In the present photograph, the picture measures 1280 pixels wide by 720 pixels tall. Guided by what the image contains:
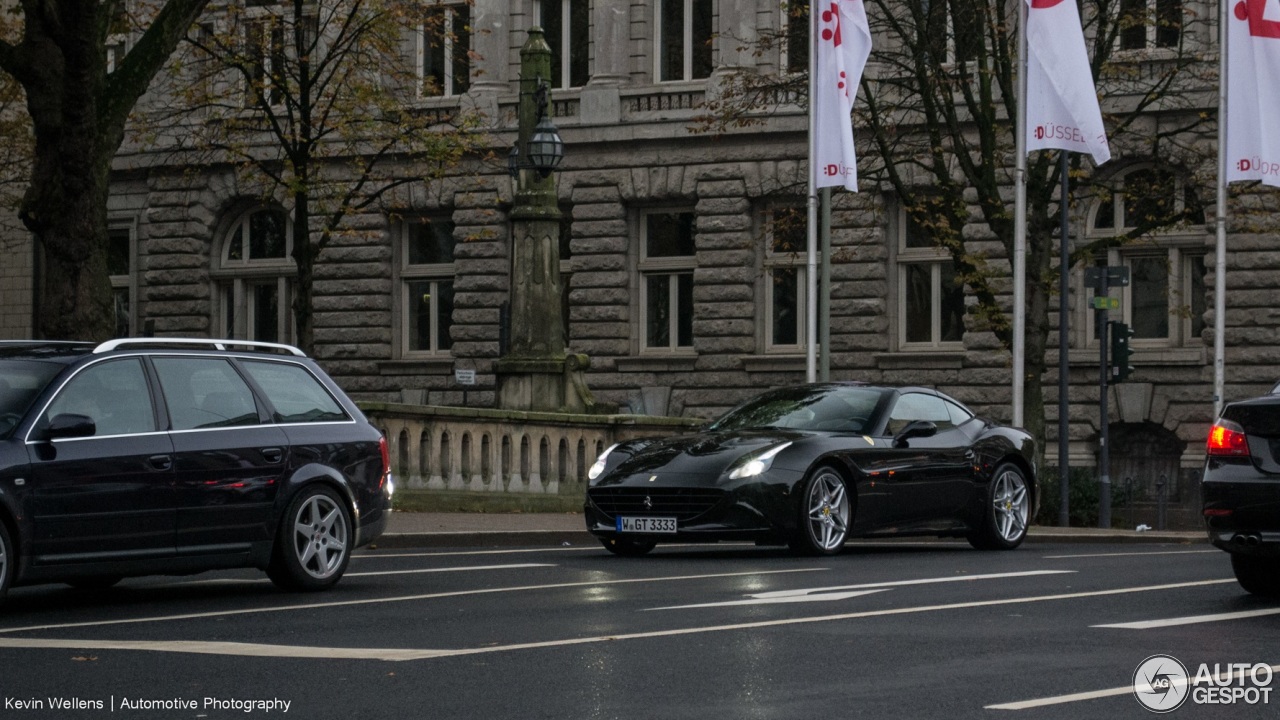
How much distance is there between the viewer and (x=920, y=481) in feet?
53.9

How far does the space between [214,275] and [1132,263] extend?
19.7m

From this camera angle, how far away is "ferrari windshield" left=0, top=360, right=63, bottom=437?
34.7 feet

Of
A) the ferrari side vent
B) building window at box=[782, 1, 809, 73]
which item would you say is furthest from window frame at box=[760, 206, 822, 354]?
the ferrari side vent

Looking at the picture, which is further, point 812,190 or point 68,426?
point 812,190

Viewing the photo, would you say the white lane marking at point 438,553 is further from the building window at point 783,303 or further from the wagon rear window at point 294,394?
the building window at point 783,303

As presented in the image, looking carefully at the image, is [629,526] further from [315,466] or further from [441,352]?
[441,352]

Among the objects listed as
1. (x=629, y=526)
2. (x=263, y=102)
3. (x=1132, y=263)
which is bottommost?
(x=629, y=526)

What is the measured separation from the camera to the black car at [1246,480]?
35.8 ft

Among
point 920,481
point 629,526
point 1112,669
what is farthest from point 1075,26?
point 1112,669

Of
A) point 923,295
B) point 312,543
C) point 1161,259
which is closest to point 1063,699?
point 312,543

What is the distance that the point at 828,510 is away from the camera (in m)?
15.5

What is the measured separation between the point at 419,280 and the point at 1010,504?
2577 cm

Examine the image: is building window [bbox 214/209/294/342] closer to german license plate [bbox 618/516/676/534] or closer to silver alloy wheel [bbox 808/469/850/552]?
german license plate [bbox 618/516/676/534]

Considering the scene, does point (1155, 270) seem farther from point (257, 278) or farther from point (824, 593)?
point (824, 593)
